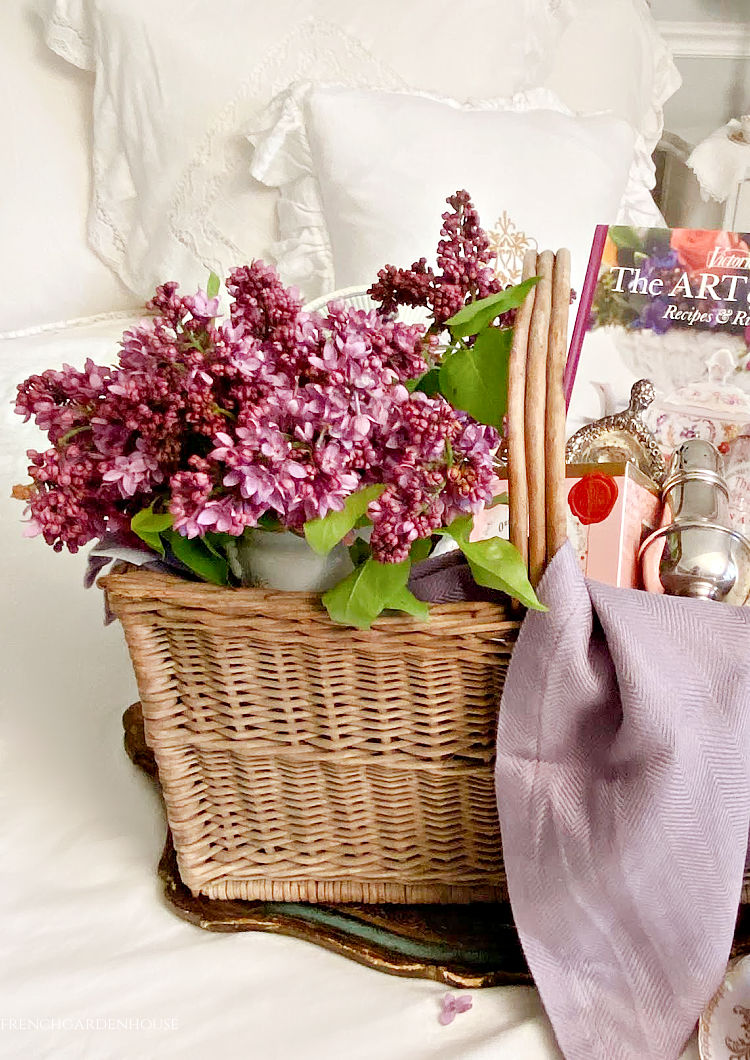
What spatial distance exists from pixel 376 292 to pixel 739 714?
0.37 m

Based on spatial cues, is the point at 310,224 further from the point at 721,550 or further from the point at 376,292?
the point at 721,550

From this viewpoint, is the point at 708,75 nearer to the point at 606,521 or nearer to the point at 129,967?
the point at 606,521

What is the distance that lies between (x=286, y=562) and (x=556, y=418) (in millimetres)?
195

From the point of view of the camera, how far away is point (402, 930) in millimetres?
670

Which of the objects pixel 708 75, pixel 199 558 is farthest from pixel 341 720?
pixel 708 75

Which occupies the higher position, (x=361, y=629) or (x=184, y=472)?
(x=184, y=472)

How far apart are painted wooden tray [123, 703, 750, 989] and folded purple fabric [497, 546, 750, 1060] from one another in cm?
6

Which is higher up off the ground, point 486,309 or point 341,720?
point 486,309

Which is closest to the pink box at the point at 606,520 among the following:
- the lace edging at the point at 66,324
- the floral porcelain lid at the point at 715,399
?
the floral porcelain lid at the point at 715,399

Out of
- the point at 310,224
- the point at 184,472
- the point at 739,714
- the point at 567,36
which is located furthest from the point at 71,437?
the point at 567,36

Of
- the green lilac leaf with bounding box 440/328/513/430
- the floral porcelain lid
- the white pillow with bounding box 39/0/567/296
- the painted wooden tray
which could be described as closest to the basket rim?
the green lilac leaf with bounding box 440/328/513/430

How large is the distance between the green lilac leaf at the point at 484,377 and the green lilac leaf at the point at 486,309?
1 centimetres

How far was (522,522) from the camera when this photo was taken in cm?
55

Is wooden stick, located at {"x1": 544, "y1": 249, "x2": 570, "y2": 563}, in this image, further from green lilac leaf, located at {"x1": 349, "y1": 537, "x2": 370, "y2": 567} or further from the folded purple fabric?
green lilac leaf, located at {"x1": 349, "y1": 537, "x2": 370, "y2": 567}
